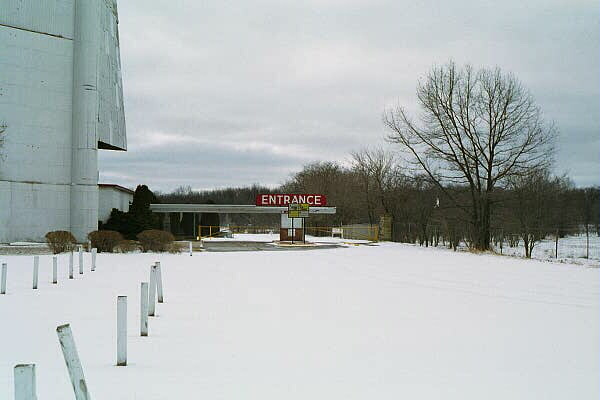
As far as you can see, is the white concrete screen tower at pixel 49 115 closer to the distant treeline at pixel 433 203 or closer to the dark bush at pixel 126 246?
the dark bush at pixel 126 246

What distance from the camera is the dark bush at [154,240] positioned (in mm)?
29297

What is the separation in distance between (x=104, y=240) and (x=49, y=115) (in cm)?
734

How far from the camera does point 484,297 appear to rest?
13.9 metres

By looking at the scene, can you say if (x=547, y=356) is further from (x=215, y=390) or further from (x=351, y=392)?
(x=215, y=390)

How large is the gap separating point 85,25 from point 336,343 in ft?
90.2

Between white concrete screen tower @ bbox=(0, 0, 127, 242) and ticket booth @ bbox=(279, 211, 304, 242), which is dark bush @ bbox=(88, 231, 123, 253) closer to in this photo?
white concrete screen tower @ bbox=(0, 0, 127, 242)

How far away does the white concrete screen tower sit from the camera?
2822 cm

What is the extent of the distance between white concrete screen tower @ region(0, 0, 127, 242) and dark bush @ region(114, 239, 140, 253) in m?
2.46

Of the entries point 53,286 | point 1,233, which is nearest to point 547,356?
Result: point 53,286

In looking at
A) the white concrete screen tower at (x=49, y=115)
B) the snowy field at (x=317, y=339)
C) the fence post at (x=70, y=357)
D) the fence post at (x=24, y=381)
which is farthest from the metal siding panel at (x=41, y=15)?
the fence post at (x=24, y=381)

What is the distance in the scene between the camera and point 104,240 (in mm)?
28688

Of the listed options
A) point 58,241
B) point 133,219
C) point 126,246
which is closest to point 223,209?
point 133,219

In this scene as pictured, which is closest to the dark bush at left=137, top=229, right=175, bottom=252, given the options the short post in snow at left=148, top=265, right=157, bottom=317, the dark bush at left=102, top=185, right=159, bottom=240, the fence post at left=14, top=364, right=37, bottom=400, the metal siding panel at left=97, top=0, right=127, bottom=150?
the dark bush at left=102, top=185, right=159, bottom=240

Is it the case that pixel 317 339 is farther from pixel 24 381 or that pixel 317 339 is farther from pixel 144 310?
pixel 24 381
